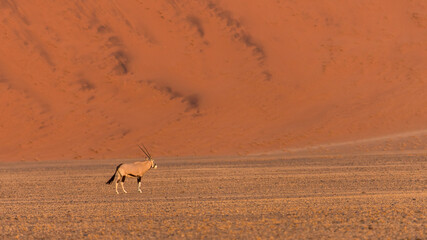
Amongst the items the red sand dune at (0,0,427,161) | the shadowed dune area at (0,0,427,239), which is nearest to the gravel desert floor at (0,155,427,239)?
the shadowed dune area at (0,0,427,239)

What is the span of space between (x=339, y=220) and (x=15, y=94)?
107 ft

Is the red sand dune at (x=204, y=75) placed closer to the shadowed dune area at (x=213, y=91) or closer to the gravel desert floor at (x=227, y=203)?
the shadowed dune area at (x=213, y=91)

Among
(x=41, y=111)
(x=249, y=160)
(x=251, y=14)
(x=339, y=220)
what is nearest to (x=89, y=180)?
(x=249, y=160)

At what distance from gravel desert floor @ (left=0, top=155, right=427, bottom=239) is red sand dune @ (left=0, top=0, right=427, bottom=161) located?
11.4 metres

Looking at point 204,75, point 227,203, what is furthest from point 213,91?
point 227,203

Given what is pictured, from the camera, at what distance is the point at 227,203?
13852 millimetres

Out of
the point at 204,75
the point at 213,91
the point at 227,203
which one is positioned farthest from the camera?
the point at 204,75

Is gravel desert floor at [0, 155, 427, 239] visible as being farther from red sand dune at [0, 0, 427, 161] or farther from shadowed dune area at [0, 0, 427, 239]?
red sand dune at [0, 0, 427, 161]

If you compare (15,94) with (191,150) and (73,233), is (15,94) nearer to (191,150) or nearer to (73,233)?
(191,150)

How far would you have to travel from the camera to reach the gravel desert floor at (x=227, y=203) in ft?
33.3

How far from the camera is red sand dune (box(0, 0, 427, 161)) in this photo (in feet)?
122

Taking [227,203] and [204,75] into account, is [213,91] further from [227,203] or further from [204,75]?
[227,203]

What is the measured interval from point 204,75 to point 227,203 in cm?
2858

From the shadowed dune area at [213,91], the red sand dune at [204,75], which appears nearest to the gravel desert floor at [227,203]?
the shadowed dune area at [213,91]
